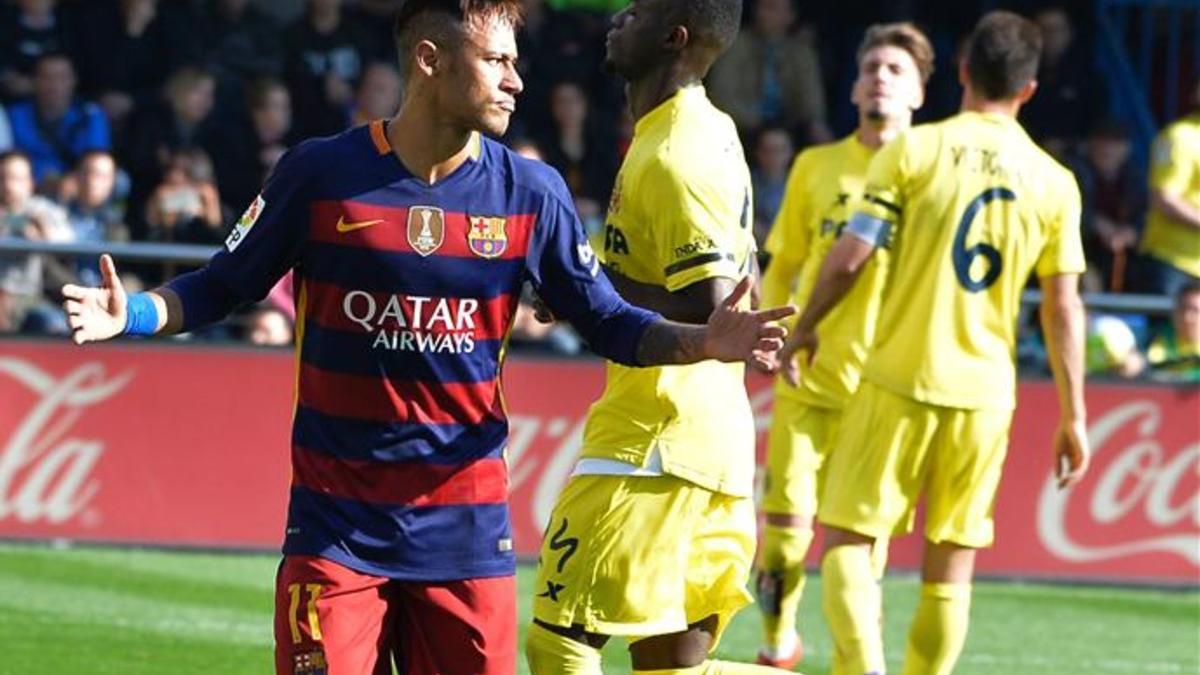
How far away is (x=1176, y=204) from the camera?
1534 cm

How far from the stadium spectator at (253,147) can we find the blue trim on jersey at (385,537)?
9.82 meters

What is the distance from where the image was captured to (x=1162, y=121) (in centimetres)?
1900

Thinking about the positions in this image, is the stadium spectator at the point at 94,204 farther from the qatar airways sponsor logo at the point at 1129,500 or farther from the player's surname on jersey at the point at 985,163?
the player's surname on jersey at the point at 985,163

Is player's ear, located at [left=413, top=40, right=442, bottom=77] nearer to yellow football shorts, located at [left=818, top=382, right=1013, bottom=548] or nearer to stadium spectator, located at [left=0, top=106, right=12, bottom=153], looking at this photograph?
yellow football shorts, located at [left=818, top=382, right=1013, bottom=548]

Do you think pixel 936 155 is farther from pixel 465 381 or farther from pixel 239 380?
pixel 239 380

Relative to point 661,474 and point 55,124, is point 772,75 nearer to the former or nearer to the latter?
point 55,124

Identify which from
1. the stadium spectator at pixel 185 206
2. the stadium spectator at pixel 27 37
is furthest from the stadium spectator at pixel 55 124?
the stadium spectator at pixel 185 206

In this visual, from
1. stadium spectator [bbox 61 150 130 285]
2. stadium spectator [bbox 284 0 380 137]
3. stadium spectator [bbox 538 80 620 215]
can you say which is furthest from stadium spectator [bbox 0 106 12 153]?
stadium spectator [bbox 538 80 620 215]

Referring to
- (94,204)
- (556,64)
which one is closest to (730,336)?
(94,204)

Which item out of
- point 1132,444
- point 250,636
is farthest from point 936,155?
point 1132,444

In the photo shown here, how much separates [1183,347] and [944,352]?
6.29 m

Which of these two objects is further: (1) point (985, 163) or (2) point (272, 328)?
(2) point (272, 328)

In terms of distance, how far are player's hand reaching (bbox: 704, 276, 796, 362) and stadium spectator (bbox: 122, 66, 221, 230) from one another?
10.0 m

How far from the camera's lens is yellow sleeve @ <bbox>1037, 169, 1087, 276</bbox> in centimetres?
840
